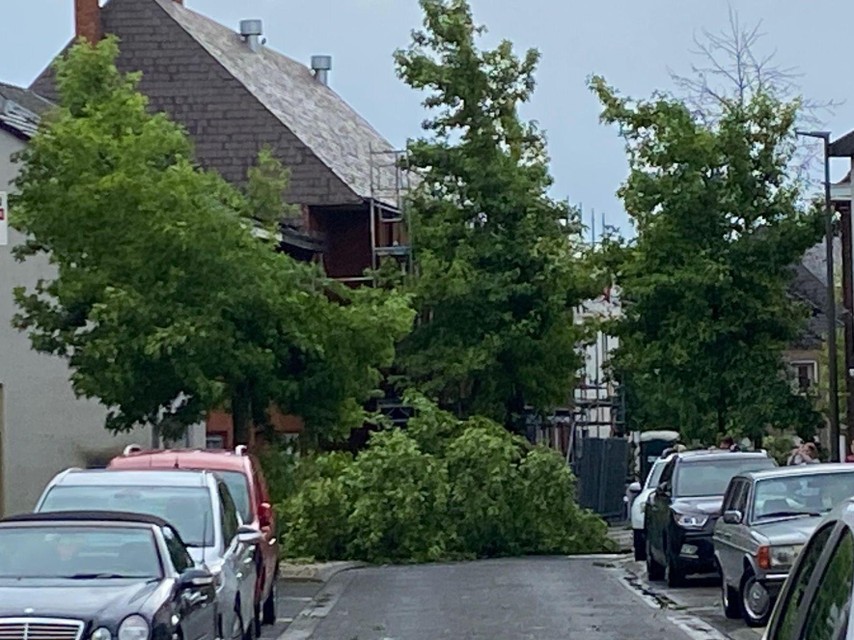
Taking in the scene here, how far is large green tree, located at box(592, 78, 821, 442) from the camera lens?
39938 mm

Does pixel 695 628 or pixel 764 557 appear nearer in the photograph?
pixel 764 557

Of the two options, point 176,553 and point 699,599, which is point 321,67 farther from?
point 176,553

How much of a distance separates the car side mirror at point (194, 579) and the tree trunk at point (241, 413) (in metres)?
15.5

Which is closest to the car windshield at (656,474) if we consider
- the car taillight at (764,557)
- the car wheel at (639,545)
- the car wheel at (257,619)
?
the car wheel at (639,545)

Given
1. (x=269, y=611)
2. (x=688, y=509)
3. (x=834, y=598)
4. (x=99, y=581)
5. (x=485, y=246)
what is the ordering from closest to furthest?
(x=834, y=598) → (x=99, y=581) → (x=269, y=611) → (x=688, y=509) → (x=485, y=246)

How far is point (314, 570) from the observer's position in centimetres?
3019

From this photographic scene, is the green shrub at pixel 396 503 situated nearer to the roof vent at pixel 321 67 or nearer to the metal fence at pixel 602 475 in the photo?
the metal fence at pixel 602 475

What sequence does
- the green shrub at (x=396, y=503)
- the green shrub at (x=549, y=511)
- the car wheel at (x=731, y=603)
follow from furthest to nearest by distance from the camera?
the green shrub at (x=549, y=511) < the green shrub at (x=396, y=503) < the car wheel at (x=731, y=603)

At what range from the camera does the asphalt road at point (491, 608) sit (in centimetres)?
1869

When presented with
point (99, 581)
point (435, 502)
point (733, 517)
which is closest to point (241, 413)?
point (435, 502)

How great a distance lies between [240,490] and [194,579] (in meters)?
5.89

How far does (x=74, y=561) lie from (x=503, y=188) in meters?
34.3

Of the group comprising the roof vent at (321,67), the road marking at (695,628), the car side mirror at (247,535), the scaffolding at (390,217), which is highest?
the roof vent at (321,67)

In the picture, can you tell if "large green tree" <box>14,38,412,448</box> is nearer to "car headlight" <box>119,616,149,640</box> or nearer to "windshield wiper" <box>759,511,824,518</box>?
"windshield wiper" <box>759,511,824,518</box>
